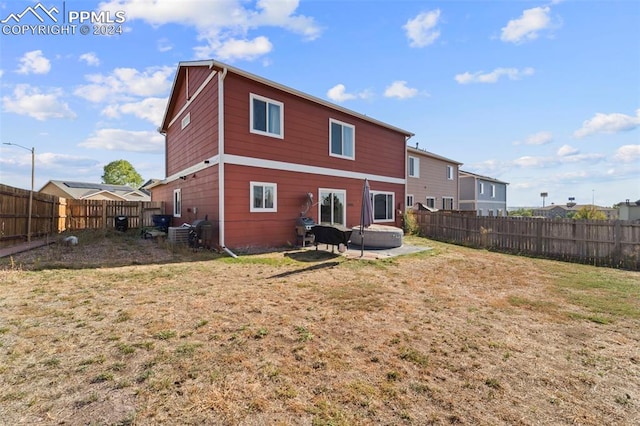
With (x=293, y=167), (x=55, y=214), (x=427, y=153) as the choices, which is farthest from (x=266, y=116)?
(x=427, y=153)

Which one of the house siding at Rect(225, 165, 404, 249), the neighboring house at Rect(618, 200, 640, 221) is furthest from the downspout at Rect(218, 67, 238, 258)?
the neighboring house at Rect(618, 200, 640, 221)

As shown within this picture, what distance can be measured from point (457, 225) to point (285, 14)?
1117 centimetres

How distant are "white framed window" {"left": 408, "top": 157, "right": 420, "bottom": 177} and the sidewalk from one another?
20.3m

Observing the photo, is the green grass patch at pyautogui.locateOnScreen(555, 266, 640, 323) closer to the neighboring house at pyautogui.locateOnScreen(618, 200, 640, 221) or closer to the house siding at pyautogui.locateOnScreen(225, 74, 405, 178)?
the house siding at pyautogui.locateOnScreen(225, 74, 405, 178)

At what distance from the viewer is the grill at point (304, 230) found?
36.7ft

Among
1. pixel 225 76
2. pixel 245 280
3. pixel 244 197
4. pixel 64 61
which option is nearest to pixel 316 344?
pixel 245 280

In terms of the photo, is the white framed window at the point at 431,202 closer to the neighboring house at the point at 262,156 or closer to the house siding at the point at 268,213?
the neighboring house at the point at 262,156

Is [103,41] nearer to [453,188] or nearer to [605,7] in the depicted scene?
[605,7]

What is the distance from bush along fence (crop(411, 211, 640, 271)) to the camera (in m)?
9.03

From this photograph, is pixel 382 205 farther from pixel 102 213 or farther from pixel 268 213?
pixel 102 213

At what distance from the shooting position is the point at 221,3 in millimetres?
8609

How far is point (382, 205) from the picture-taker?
1606 cm

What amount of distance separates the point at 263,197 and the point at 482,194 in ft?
90.6

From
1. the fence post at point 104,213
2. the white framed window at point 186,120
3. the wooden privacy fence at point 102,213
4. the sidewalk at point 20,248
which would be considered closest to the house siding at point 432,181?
the white framed window at point 186,120
